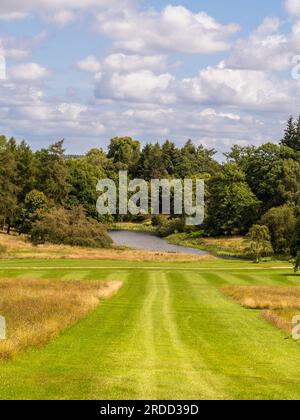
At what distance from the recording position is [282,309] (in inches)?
1292

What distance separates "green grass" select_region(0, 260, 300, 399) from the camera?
14.9 m

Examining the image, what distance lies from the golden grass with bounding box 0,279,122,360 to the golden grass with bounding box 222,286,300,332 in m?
7.97

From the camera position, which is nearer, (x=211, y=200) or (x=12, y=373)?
(x=12, y=373)

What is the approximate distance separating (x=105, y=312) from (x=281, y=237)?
257ft

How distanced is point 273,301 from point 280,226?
73.0 meters

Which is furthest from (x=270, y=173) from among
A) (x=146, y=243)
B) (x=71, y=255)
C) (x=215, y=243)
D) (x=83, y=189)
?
(x=71, y=255)

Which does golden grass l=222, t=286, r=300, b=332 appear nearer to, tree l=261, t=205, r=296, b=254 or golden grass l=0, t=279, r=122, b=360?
golden grass l=0, t=279, r=122, b=360

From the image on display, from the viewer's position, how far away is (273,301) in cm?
3538

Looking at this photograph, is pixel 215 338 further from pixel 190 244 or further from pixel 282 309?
pixel 190 244

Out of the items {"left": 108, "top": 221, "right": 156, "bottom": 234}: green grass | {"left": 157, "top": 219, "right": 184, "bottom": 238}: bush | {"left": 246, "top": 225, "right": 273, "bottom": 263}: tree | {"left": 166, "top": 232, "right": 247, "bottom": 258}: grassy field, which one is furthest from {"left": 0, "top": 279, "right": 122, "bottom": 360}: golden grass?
{"left": 108, "top": 221, "right": 156, "bottom": 234}: green grass

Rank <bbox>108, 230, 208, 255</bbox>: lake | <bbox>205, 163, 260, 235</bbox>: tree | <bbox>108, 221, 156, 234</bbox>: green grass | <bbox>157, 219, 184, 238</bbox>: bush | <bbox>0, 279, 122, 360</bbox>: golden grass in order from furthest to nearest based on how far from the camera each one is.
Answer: <bbox>108, 221, 156, 234</bbox>: green grass < <bbox>157, 219, 184, 238</bbox>: bush < <bbox>205, 163, 260, 235</bbox>: tree < <bbox>108, 230, 208, 255</bbox>: lake < <bbox>0, 279, 122, 360</bbox>: golden grass

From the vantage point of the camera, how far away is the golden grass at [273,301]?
29000 mm

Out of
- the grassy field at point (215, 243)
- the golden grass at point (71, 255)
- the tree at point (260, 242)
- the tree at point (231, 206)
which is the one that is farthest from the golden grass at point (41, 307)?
the tree at point (231, 206)
